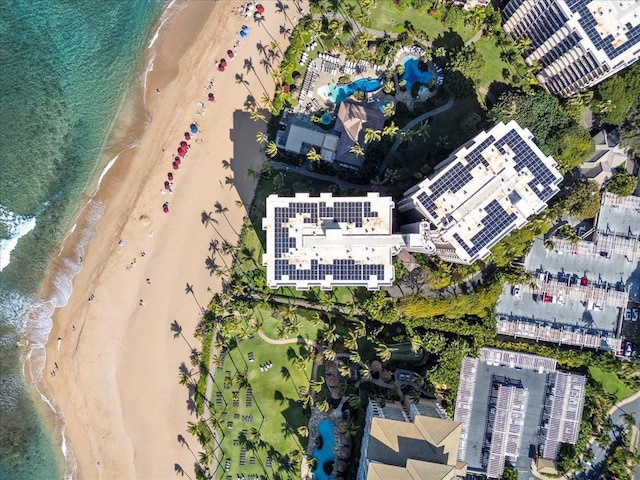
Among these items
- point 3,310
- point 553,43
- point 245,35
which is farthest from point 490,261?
point 3,310

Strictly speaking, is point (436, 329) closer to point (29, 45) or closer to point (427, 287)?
point (427, 287)

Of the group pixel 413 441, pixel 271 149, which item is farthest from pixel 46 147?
pixel 413 441

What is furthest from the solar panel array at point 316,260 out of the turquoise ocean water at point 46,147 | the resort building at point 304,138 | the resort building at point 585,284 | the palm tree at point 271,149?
the turquoise ocean water at point 46,147

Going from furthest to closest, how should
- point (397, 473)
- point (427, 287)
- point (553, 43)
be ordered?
point (427, 287) < point (553, 43) < point (397, 473)

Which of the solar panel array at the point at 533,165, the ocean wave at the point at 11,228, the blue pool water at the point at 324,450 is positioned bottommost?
the blue pool water at the point at 324,450

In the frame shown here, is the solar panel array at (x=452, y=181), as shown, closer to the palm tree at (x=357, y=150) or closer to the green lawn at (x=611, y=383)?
the palm tree at (x=357, y=150)

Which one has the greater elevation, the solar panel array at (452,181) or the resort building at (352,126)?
the resort building at (352,126)
